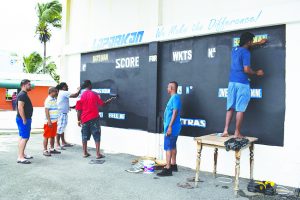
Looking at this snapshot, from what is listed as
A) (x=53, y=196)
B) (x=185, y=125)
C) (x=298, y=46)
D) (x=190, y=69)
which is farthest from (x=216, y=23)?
(x=53, y=196)

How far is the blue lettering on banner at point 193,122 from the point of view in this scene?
6.64m

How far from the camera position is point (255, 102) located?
19.4 feet

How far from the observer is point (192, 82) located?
6887 millimetres

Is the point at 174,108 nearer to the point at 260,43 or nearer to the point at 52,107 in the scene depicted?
the point at 260,43

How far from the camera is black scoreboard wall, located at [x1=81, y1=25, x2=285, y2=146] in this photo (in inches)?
225

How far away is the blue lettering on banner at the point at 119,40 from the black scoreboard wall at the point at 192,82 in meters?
0.19

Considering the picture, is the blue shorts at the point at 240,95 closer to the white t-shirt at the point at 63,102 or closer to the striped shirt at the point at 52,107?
the striped shirt at the point at 52,107

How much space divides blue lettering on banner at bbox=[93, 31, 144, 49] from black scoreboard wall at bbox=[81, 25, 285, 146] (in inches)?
7.5

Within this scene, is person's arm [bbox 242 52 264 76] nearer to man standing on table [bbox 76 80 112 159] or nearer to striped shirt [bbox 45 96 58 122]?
man standing on table [bbox 76 80 112 159]

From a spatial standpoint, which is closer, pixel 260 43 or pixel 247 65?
pixel 247 65

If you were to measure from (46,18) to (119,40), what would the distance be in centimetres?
2924

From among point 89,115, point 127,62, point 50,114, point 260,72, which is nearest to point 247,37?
point 260,72

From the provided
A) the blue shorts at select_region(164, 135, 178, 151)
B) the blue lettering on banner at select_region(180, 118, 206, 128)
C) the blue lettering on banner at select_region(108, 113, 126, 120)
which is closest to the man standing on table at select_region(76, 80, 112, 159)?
the blue lettering on banner at select_region(108, 113, 126, 120)

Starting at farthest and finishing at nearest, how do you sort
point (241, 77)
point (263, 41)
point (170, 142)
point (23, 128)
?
point (23, 128)
point (170, 142)
point (263, 41)
point (241, 77)
